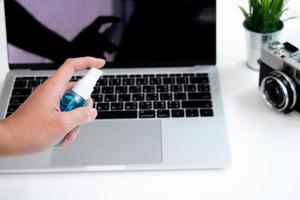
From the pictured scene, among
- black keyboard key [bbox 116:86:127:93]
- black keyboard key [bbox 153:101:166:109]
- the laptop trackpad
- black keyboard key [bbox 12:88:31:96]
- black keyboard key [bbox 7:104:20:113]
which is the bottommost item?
the laptop trackpad

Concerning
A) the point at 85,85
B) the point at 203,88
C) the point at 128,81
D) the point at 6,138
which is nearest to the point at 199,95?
the point at 203,88

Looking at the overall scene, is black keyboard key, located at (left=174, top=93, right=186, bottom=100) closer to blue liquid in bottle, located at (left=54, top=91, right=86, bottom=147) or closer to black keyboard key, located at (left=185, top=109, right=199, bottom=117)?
black keyboard key, located at (left=185, top=109, right=199, bottom=117)

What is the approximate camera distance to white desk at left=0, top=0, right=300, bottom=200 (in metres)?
0.71

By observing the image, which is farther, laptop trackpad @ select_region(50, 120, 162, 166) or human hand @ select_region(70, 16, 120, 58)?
human hand @ select_region(70, 16, 120, 58)

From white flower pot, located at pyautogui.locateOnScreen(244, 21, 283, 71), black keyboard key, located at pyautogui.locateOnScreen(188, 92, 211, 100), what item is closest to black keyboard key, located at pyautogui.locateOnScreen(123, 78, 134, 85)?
black keyboard key, located at pyautogui.locateOnScreen(188, 92, 211, 100)

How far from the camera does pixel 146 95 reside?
0.85 meters

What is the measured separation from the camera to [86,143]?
30.5 inches

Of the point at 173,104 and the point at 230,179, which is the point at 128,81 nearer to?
the point at 173,104

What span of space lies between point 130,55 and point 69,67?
0.24m

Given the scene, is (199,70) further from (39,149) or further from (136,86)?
(39,149)

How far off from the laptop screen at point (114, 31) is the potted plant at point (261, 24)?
63 millimetres

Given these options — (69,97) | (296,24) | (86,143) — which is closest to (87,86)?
(69,97)

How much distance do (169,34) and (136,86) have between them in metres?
0.10

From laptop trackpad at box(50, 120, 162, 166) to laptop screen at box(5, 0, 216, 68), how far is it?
5.5 inches
